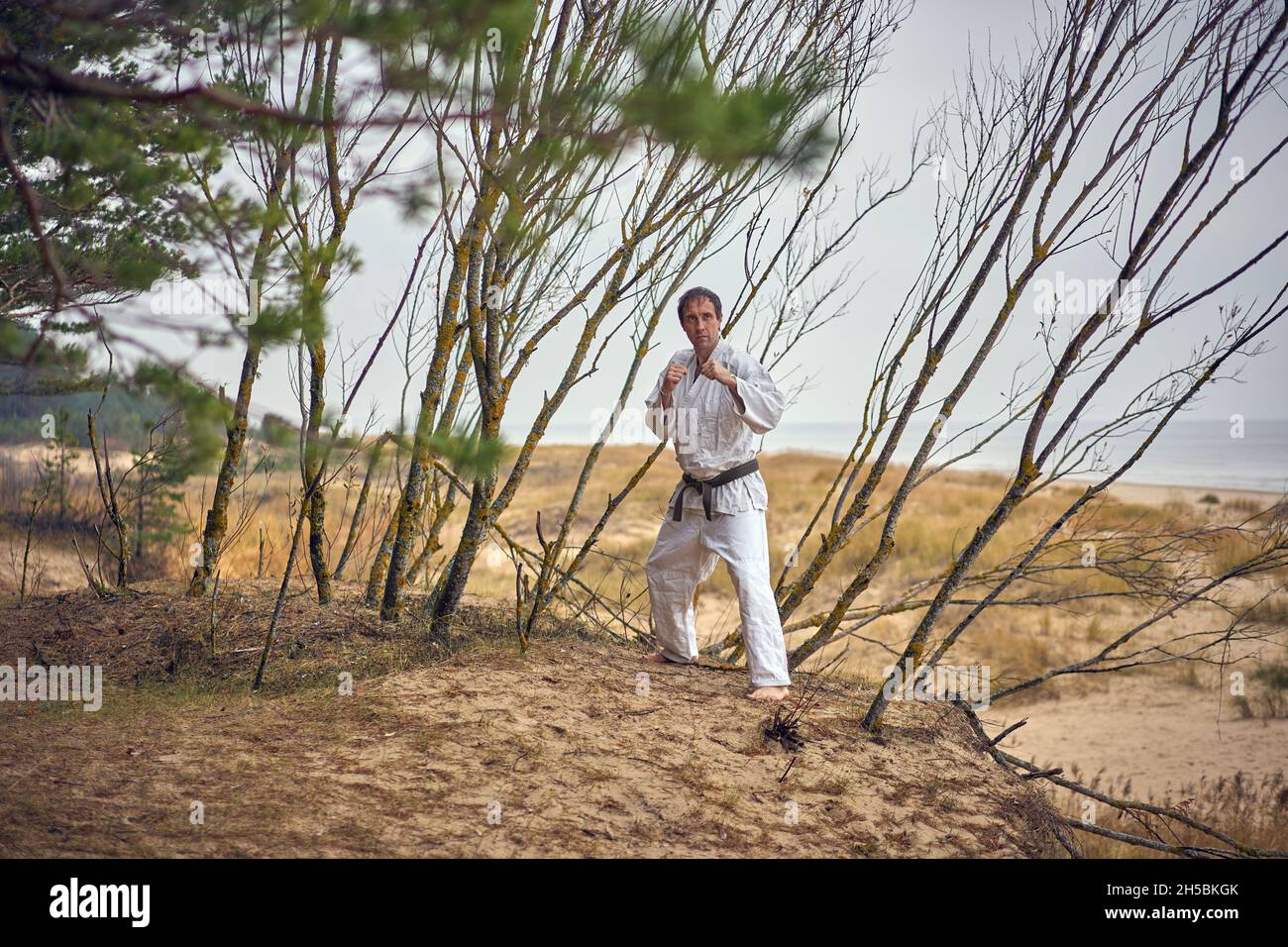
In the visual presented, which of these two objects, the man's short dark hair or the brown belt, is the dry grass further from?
the man's short dark hair

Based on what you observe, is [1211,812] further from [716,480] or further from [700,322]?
[700,322]

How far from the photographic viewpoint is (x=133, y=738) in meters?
3.65

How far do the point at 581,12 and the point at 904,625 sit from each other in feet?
30.0

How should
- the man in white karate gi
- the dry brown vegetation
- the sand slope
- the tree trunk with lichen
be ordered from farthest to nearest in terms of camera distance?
the tree trunk with lichen < the man in white karate gi < the dry brown vegetation < the sand slope

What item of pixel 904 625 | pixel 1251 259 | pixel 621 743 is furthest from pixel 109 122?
pixel 904 625

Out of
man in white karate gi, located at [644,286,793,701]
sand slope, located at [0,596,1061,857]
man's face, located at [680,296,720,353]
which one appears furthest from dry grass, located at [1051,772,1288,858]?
man's face, located at [680,296,720,353]

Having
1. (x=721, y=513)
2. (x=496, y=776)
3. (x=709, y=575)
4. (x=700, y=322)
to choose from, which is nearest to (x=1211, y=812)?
(x=709, y=575)

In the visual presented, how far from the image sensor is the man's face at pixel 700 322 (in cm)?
457

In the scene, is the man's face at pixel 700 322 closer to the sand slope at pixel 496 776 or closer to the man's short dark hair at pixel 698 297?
the man's short dark hair at pixel 698 297

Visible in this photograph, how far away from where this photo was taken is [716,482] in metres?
4.54

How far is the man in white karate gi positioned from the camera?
4.40 m

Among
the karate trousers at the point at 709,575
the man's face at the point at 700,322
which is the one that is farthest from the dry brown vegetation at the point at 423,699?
the man's face at the point at 700,322

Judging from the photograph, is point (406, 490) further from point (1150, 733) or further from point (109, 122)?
point (1150, 733)

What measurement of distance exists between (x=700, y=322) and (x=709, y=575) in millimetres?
1173
